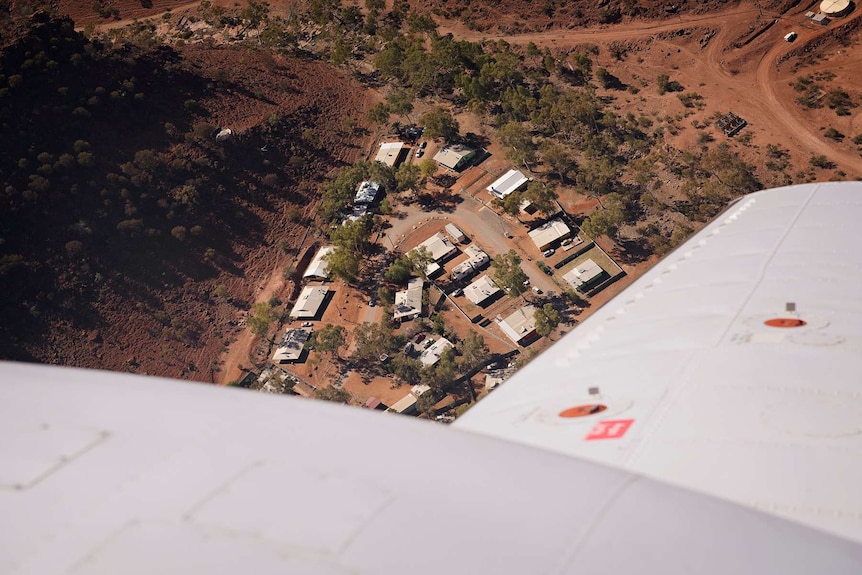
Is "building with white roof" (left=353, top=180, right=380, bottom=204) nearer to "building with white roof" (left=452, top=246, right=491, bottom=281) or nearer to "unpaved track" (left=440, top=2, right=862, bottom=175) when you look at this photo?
"building with white roof" (left=452, top=246, right=491, bottom=281)

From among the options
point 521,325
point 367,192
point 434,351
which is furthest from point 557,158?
point 434,351

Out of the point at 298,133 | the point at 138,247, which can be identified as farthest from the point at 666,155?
the point at 138,247

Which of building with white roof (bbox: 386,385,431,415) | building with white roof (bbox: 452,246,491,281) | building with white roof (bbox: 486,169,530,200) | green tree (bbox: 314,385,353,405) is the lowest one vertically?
building with white roof (bbox: 386,385,431,415)

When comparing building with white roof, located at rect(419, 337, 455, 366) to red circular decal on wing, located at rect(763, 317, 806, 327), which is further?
building with white roof, located at rect(419, 337, 455, 366)

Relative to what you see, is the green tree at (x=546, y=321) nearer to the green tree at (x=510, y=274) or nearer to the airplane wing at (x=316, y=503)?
the green tree at (x=510, y=274)

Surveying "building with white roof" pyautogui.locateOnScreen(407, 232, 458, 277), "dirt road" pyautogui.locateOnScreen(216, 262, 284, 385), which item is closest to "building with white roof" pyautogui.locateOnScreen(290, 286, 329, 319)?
"dirt road" pyautogui.locateOnScreen(216, 262, 284, 385)

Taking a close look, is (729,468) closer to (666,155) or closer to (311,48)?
(666,155)

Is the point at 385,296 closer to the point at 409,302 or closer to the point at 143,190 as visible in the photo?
the point at 409,302
